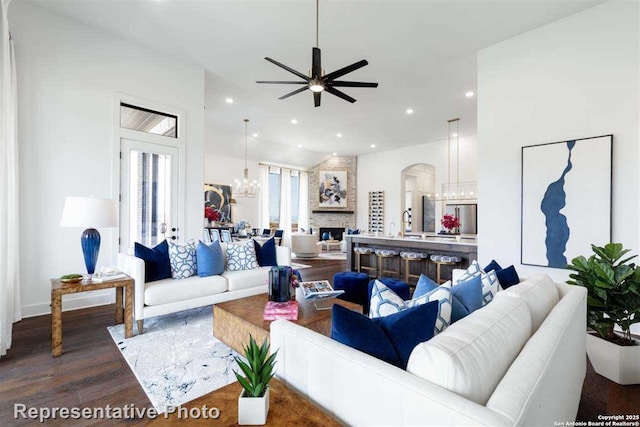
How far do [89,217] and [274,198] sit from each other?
320 inches

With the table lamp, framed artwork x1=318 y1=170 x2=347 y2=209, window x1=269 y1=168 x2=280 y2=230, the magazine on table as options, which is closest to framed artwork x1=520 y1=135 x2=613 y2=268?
the magazine on table

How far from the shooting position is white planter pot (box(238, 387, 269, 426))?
962 millimetres

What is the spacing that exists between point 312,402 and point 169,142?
4.59 meters

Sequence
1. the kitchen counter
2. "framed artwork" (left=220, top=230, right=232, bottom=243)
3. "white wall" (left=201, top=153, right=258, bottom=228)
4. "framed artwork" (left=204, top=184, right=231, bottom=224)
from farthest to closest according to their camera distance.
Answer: "white wall" (left=201, top=153, right=258, bottom=228) → "framed artwork" (left=204, top=184, right=231, bottom=224) → "framed artwork" (left=220, top=230, right=232, bottom=243) → the kitchen counter

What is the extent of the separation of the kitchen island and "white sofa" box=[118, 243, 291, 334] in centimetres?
277

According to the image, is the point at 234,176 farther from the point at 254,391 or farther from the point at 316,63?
the point at 254,391

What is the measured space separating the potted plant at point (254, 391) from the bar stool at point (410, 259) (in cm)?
452

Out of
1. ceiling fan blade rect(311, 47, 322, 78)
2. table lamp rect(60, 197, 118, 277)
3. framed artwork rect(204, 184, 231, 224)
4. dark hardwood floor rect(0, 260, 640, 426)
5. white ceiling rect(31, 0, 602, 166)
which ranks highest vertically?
white ceiling rect(31, 0, 602, 166)

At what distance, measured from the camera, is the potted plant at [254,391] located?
965 millimetres

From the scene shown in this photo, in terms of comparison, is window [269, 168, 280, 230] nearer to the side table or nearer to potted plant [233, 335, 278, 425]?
the side table

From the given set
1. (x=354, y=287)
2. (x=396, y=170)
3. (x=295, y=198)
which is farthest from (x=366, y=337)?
(x=295, y=198)

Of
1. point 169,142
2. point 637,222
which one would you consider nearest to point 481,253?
point 637,222

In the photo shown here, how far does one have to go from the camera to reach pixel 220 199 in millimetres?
9109

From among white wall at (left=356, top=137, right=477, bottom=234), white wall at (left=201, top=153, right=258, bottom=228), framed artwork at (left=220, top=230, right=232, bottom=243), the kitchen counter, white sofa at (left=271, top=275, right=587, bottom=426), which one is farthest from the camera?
white wall at (left=201, top=153, right=258, bottom=228)
